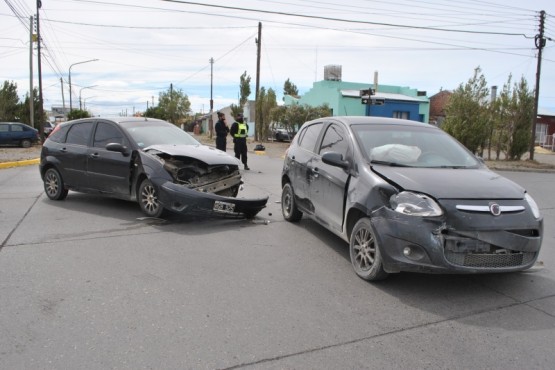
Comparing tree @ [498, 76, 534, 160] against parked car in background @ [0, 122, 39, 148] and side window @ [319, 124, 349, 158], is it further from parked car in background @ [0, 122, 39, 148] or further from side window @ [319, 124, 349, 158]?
parked car in background @ [0, 122, 39, 148]

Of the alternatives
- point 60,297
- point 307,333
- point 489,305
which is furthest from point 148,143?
point 489,305

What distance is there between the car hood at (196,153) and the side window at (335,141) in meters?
1.81

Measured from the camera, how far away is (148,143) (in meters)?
7.61

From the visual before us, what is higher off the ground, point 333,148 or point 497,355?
point 333,148

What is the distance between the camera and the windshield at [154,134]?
7676mm

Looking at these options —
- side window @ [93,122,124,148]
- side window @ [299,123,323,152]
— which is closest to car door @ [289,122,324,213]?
side window @ [299,123,323,152]

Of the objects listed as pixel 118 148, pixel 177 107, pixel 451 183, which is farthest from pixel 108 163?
pixel 177 107

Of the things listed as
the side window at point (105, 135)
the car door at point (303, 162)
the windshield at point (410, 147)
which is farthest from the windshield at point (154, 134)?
the windshield at point (410, 147)

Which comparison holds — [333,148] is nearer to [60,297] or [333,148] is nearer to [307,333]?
[307,333]

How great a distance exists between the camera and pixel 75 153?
331 inches

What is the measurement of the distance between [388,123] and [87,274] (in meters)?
3.97

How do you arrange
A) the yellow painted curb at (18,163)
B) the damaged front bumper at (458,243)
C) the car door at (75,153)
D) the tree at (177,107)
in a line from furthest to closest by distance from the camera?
the tree at (177,107), the yellow painted curb at (18,163), the car door at (75,153), the damaged front bumper at (458,243)

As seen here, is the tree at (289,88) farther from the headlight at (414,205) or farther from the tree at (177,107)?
the headlight at (414,205)

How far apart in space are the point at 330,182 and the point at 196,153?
255cm
